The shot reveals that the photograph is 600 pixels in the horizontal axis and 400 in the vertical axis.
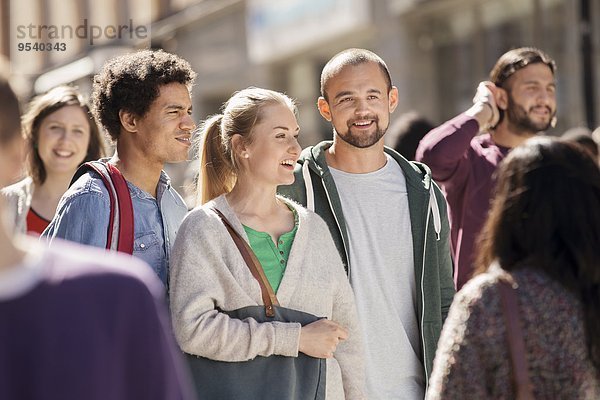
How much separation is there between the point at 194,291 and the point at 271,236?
38cm

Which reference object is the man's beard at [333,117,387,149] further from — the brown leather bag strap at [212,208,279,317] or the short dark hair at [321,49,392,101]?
the brown leather bag strap at [212,208,279,317]

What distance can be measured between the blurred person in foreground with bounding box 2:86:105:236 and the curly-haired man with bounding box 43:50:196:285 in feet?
5.44

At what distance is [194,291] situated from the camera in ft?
13.9

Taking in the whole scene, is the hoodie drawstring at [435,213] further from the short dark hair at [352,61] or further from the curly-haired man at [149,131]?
the curly-haired man at [149,131]

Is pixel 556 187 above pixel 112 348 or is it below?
above

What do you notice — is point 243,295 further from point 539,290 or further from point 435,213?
point 539,290

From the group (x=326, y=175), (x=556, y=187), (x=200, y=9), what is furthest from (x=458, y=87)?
(x=556, y=187)

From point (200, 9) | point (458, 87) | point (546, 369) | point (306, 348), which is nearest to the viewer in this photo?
point (546, 369)

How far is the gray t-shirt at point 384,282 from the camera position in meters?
4.92

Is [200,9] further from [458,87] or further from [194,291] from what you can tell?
[194,291]

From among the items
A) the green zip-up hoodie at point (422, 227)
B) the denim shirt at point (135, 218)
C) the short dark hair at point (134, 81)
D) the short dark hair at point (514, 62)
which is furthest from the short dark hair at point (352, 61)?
the short dark hair at point (514, 62)

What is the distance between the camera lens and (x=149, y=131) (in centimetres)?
483

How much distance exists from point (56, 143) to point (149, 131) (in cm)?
203

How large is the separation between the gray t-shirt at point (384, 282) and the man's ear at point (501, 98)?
4.63 ft
